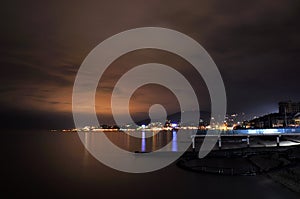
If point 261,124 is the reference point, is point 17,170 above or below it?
below

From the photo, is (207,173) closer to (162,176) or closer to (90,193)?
(162,176)

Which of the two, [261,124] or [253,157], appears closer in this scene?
[253,157]

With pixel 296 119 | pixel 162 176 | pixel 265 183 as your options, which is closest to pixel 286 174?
pixel 265 183

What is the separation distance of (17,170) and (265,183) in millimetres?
36524

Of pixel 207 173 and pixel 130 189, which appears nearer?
pixel 130 189

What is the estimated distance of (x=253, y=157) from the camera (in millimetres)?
36750

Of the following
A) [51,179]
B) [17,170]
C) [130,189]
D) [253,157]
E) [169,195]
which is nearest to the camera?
[169,195]

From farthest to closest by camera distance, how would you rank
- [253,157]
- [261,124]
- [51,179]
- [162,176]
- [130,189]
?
1. [261,124]
2. [253,157]
3. [51,179]
4. [162,176]
5. [130,189]

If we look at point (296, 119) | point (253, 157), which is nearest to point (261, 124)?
point (296, 119)

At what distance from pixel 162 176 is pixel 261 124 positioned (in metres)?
139

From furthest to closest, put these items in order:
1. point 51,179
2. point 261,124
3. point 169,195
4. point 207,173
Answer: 1. point 261,124
2. point 51,179
3. point 207,173
4. point 169,195

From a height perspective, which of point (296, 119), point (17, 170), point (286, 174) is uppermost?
point (296, 119)

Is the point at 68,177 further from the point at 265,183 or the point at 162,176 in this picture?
the point at 265,183

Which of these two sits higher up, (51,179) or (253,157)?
(253,157)
